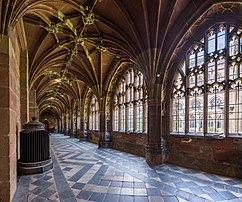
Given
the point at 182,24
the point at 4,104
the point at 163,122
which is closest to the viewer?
the point at 4,104

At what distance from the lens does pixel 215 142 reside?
207 inches

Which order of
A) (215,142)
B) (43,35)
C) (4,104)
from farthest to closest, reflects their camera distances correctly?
(43,35), (215,142), (4,104)

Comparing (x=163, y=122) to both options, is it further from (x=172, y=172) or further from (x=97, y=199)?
(x=97, y=199)

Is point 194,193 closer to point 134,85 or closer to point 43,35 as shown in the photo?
point 134,85

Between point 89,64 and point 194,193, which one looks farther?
point 89,64

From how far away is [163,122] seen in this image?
681cm

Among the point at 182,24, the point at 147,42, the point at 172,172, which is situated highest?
the point at 182,24

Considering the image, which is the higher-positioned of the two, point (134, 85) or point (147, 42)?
point (147, 42)

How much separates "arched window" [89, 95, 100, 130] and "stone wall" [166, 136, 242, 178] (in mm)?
8813

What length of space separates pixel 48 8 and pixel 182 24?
4.65 metres

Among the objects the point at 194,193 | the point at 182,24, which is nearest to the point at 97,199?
the point at 194,193

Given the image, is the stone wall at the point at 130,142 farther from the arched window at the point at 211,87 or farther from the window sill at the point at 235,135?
the window sill at the point at 235,135

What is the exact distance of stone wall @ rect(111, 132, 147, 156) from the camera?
7.95 metres

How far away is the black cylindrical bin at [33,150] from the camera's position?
5.12m
